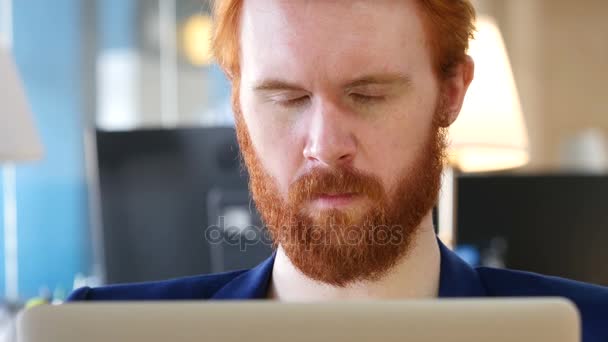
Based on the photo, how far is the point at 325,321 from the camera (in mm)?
476

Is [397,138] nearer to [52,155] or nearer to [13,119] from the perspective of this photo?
[13,119]

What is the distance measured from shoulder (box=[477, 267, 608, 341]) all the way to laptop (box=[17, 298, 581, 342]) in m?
0.29

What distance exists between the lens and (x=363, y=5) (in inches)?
28.5

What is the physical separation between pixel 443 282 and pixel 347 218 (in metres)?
0.13

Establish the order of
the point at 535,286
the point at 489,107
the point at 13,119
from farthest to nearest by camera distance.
Result: the point at 13,119 < the point at 489,107 < the point at 535,286

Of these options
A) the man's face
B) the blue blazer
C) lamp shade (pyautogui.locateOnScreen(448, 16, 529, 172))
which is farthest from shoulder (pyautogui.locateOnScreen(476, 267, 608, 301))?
lamp shade (pyautogui.locateOnScreen(448, 16, 529, 172))

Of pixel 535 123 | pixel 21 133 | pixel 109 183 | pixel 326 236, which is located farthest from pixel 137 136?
pixel 535 123

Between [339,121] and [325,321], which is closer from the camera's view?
[325,321]

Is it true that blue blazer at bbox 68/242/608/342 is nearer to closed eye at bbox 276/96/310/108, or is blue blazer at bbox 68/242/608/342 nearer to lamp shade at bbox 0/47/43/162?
closed eye at bbox 276/96/310/108

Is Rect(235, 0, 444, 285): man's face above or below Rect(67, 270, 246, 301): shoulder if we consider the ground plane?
above

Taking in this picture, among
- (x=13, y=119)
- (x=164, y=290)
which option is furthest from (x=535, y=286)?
(x=13, y=119)

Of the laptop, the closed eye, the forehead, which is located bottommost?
the laptop

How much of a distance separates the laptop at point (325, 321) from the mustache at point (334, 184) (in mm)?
230

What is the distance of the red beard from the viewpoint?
0.72 meters
